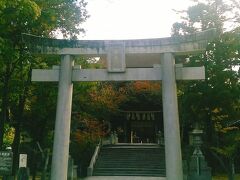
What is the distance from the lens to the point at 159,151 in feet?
85.6

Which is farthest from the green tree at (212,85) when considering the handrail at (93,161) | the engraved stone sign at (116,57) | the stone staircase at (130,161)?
the engraved stone sign at (116,57)

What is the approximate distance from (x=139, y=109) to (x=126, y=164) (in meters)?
9.94

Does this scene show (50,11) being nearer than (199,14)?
Yes

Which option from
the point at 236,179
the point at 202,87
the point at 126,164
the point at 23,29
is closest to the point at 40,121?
the point at 126,164

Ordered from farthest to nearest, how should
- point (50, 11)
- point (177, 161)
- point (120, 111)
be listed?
point (120, 111)
point (50, 11)
point (177, 161)

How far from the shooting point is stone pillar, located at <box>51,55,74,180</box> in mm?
12203

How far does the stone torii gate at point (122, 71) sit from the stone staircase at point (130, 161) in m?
9.53

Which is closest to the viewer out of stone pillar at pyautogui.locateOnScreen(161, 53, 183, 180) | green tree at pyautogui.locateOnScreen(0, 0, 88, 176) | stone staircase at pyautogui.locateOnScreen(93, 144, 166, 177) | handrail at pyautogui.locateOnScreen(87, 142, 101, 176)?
stone pillar at pyautogui.locateOnScreen(161, 53, 183, 180)

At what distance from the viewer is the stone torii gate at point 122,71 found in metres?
12.2

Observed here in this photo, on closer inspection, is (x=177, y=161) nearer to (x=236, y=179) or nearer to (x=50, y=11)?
(x=50, y=11)

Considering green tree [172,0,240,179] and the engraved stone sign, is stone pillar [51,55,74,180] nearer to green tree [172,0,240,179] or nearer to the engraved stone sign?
the engraved stone sign

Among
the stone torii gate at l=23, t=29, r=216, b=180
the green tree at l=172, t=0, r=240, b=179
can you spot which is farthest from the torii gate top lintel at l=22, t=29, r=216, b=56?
the green tree at l=172, t=0, r=240, b=179

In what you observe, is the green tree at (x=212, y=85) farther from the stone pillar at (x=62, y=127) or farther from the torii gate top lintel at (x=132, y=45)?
the stone pillar at (x=62, y=127)

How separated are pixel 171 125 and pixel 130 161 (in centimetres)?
1202
